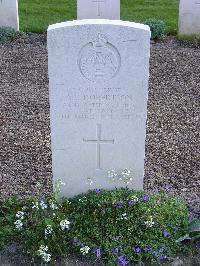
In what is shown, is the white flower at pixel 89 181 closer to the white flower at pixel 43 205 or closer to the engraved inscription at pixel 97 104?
the white flower at pixel 43 205

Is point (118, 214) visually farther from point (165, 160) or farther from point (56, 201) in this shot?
point (165, 160)

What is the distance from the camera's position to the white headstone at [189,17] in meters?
9.31

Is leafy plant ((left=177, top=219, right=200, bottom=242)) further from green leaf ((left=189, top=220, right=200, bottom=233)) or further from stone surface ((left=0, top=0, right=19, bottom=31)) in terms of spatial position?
stone surface ((left=0, top=0, right=19, bottom=31))

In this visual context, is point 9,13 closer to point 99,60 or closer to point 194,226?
point 99,60

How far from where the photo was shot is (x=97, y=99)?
427cm

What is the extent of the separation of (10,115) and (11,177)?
148 cm

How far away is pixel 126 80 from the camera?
13.8 feet

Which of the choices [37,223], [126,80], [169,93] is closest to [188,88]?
[169,93]

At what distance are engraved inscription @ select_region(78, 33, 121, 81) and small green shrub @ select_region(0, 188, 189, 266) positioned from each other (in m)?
A: 0.98

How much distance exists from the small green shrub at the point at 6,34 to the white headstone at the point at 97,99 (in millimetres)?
5193

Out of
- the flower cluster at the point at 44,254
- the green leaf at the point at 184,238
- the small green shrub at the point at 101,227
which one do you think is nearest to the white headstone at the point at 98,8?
the small green shrub at the point at 101,227

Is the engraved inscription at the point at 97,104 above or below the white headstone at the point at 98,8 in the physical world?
below

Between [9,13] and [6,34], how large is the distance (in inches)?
17.0

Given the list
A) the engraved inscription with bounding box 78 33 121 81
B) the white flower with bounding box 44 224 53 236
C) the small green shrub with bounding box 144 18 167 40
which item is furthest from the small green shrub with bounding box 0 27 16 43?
the white flower with bounding box 44 224 53 236
